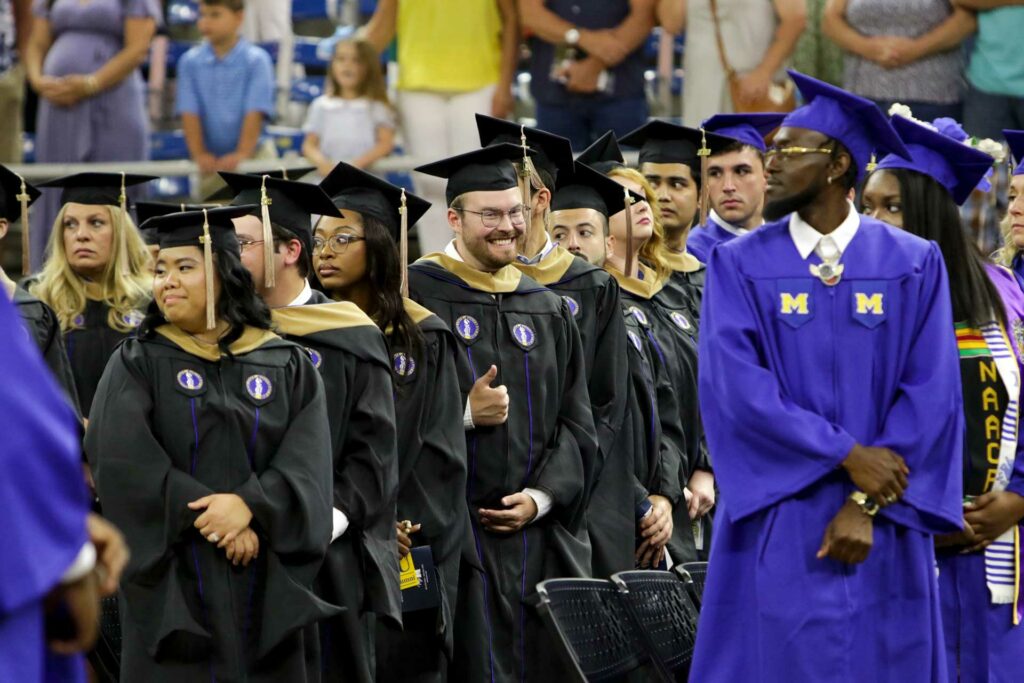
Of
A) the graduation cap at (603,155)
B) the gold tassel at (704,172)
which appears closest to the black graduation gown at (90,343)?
the graduation cap at (603,155)

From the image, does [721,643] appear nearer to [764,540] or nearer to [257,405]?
[764,540]

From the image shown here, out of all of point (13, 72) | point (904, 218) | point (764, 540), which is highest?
point (13, 72)

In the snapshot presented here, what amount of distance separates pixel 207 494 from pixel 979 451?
2230mm

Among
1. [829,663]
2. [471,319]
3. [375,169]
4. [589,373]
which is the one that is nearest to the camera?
[829,663]

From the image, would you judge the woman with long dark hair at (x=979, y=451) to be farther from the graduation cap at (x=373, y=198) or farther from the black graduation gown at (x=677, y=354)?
the black graduation gown at (x=677, y=354)

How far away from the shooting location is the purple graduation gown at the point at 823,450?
15.3 ft

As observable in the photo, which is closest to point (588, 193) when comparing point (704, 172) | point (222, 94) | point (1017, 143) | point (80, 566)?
point (704, 172)

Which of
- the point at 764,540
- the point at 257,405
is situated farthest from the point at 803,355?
the point at 257,405

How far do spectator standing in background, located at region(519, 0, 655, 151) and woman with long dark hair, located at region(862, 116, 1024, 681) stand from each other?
4460 mm

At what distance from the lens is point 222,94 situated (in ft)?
33.4

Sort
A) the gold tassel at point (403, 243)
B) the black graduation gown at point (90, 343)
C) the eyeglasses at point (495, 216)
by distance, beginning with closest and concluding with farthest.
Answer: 1. the gold tassel at point (403, 243)
2. the eyeglasses at point (495, 216)
3. the black graduation gown at point (90, 343)

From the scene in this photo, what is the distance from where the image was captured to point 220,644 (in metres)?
4.96

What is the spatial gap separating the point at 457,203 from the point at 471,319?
428 millimetres

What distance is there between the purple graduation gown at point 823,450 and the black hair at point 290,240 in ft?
4.77
